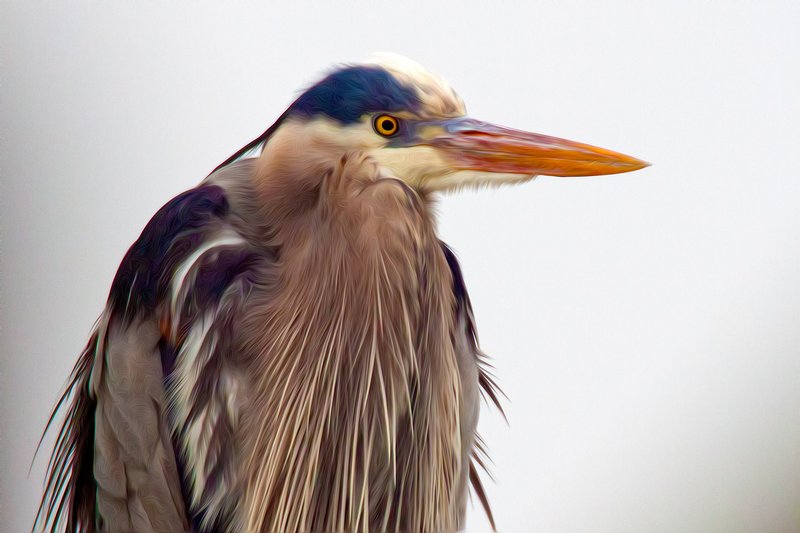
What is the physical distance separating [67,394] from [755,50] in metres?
1.11

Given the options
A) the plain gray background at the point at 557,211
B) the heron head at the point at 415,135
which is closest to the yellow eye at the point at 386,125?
the heron head at the point at 415,135

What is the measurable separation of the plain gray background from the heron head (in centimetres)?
9

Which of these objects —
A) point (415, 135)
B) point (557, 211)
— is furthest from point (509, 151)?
point (557, 211)

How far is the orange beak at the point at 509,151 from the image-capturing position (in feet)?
2.59

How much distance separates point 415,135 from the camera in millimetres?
779

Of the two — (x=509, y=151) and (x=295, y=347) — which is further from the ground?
(x=509, y=151)

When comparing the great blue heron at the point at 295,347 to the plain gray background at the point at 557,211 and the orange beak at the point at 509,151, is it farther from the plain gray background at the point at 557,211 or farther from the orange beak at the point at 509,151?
the plain gray background at the point at 557,211

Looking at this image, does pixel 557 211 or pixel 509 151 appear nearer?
pixel 509 151

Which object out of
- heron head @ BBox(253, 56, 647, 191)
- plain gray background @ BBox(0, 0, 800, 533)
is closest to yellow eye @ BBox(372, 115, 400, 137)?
heron head @ BBox(253, 56, 647, 191)

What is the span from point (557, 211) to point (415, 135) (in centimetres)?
33

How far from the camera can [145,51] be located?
94 cm

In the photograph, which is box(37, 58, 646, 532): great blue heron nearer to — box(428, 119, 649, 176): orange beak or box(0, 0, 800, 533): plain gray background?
box(428, 119, 649, 176): orange beak

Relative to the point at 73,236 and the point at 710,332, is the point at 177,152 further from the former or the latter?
the point at 710,332

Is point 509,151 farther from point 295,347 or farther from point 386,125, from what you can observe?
point 295,347
